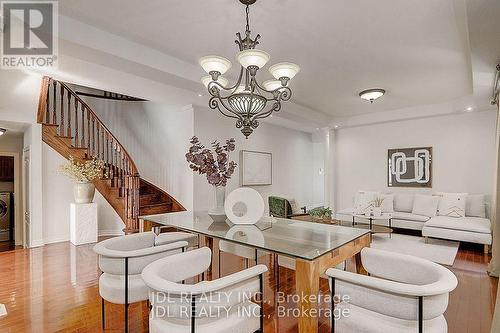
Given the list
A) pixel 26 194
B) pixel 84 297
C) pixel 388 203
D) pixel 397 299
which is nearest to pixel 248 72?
pixel 397 299

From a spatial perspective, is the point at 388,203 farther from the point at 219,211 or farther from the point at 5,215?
the point at 5,215

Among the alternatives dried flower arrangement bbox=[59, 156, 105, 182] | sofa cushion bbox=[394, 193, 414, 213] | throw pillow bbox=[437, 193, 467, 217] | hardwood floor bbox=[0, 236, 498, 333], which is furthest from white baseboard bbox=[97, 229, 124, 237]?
throw pillow bbox=[437, 193, 467, 217]

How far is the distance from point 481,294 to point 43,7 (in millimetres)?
4969

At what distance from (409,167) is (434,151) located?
594 millimetres

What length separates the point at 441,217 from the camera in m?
5.09

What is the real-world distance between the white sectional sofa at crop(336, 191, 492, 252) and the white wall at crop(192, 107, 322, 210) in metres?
1.79

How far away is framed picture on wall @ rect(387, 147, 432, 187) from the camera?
19.7 ft

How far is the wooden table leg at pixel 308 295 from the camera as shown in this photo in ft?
5.23

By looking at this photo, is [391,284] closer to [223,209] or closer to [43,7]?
[223,209]

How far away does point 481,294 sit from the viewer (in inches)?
111

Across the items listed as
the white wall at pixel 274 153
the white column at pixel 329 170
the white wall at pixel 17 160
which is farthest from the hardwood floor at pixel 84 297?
the white column at pixel 329 170

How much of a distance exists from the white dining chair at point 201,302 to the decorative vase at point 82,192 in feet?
14.0

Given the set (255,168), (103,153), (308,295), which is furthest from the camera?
(255,168)

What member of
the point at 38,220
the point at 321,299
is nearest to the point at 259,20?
the point at 321,299
